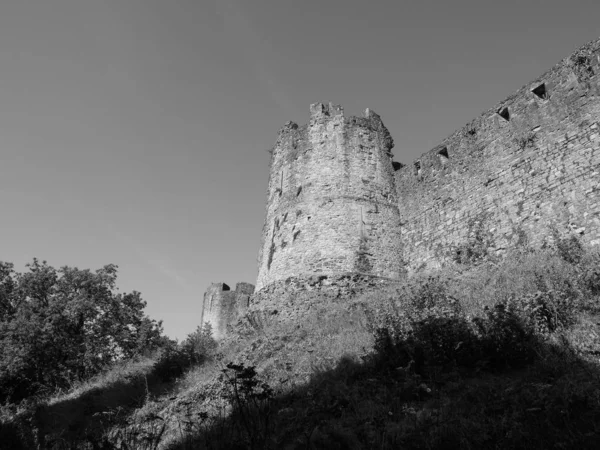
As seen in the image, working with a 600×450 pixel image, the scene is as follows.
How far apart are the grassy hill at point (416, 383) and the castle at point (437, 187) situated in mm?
1710

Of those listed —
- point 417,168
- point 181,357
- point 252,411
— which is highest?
point 417,168

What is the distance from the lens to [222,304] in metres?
26.3

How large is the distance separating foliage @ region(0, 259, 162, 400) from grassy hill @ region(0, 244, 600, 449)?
28.1 feet

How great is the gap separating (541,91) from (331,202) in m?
7.15

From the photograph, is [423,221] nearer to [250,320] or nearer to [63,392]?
[250,320]

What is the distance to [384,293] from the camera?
12.3 meters

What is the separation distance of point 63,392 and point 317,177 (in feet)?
37.5

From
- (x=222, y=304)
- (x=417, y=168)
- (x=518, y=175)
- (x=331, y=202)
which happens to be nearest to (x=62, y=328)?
(x=222, y=304)

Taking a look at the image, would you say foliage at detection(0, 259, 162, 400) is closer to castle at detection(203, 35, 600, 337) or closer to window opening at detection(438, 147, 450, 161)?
castle at detection(203, 35, 600, 337)

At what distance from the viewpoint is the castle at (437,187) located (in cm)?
1102

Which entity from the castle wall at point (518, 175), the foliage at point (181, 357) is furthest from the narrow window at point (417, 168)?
the foliage at point (181, 357)

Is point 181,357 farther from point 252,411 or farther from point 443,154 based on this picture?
point 443,154

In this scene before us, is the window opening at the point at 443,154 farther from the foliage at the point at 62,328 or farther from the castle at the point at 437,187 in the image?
the foliage at the point at 62,328

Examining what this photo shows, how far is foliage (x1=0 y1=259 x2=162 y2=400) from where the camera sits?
18.2 metres
